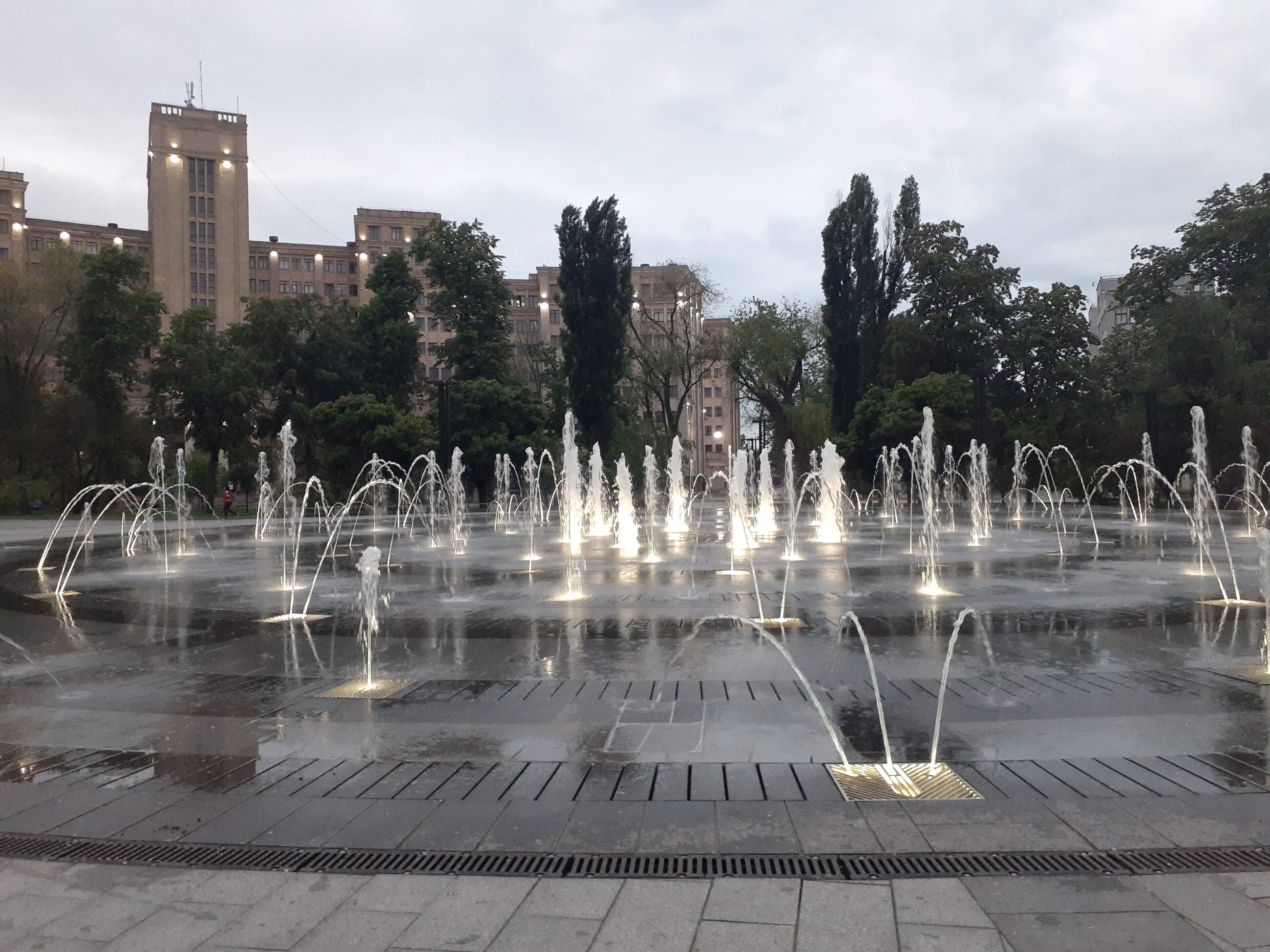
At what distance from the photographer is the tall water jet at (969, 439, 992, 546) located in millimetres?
20522

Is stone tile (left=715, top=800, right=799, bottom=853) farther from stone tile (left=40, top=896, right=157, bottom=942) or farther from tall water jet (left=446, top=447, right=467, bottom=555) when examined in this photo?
tall water jet (left=446, top=447, right=467, bottom=555)

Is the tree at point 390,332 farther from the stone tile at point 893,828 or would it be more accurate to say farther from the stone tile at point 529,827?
the stone tile at point 893,828

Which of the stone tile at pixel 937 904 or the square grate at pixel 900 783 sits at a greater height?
the square grate at pixel 900 783

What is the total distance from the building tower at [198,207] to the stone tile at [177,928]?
7928cm

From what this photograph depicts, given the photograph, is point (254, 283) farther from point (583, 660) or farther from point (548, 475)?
point (583, 660)

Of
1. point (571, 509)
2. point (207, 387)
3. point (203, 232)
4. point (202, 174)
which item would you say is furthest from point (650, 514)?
point (202, 174)

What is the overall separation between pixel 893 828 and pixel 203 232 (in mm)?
84062

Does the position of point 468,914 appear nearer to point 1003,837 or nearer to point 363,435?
point 1003,837

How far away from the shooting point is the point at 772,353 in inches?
2032

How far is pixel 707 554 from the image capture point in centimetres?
1647

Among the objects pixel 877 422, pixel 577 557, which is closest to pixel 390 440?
pixel 877 422

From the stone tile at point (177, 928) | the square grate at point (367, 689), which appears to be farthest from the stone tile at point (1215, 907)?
the square grate at point (367, 689)

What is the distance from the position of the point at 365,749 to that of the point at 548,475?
41007 millimetres

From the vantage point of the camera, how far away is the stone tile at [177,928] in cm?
297
